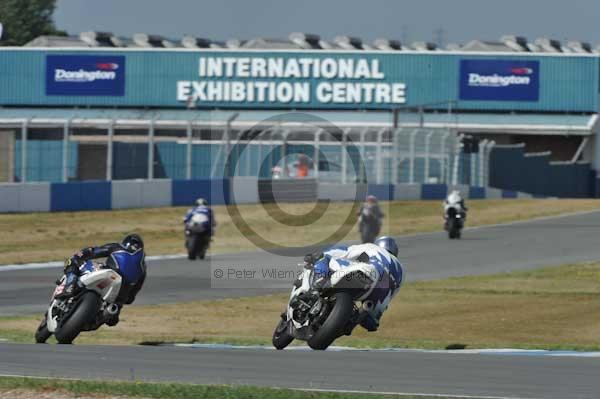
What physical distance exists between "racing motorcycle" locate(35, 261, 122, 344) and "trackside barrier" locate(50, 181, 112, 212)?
20.8 metres

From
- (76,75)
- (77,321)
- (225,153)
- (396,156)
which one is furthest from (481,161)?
(77,321)

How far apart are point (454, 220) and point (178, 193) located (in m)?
9.12

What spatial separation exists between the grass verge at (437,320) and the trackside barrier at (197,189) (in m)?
15.1

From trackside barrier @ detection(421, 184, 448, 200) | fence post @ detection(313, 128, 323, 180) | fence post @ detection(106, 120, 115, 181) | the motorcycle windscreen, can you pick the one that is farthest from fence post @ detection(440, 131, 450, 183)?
the motorcycle windscreen

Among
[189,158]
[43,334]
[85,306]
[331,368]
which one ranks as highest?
[189,158]

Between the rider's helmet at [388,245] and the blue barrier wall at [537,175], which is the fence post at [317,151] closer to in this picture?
the blue barrier wall at [537,175]

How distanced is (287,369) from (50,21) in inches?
4519

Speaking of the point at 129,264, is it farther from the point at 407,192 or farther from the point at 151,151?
the point at 407,192

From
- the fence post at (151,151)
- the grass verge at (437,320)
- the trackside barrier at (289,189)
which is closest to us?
the grass verge at (437,320)

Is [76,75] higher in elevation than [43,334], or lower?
higher

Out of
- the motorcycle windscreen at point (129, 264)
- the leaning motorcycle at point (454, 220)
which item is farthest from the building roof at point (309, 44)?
the motorcycle windscreen at point (129, 264)

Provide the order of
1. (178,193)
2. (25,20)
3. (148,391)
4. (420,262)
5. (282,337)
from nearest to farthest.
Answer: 1. (148,391)
2. (282,337)
3. (420,262)
4. (178,193)
5. (25,20)

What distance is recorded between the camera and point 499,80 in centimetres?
7169

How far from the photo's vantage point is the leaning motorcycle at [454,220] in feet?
107
